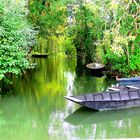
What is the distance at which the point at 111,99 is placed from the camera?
466 inches

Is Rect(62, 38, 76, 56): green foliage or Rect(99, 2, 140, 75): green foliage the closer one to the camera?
Rect(99, 2, 140, 75): green foliage

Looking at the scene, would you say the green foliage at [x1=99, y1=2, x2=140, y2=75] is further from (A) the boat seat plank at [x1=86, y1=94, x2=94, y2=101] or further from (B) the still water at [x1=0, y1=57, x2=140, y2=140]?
(A) the boat seat plank at [x1=86, y1=94, x2=94, y2=101]

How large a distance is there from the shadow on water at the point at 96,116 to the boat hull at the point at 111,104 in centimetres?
16

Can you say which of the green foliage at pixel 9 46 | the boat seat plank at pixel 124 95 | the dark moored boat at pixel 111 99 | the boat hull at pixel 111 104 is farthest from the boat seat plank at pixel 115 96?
the green foliage at pixel 9 46

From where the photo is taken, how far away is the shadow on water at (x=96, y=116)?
36.0ft

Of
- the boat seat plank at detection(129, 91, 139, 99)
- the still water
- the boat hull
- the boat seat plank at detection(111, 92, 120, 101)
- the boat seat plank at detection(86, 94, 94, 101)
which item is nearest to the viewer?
the still water

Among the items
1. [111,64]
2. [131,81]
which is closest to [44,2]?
[111,64]

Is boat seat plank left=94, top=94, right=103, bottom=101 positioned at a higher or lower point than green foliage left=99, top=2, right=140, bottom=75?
lower

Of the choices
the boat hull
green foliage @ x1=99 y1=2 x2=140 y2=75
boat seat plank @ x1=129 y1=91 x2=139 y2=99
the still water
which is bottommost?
the still water

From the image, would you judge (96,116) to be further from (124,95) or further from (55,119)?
(124,95)

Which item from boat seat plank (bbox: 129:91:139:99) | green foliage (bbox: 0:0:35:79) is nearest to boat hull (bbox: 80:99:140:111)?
boat seat plank (bbox: 129:91:139:99)

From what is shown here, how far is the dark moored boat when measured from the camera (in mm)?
11337

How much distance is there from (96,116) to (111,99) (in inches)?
37.0

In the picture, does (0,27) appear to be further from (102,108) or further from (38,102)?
(102,108)
